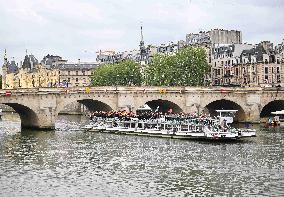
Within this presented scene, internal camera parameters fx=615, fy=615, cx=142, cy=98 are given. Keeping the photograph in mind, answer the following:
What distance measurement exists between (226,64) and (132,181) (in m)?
83.2

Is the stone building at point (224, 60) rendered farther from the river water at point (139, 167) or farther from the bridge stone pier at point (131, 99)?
the river water at point (139, 167)

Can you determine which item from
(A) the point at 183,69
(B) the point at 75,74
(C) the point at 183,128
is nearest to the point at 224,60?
(A) the point at 183,69

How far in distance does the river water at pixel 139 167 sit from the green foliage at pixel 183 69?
1780 inches

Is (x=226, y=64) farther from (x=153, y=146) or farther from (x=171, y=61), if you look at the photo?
(x=153, y=146)

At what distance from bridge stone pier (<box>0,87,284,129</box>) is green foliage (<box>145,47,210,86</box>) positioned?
50.2ft

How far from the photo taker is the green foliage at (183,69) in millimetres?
113250

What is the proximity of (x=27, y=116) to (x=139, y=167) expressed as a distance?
3974 cm

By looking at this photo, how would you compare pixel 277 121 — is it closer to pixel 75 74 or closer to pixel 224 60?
pixel 224 60

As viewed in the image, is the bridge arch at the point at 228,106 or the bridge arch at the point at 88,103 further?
the bridge arch at the point at 228,106

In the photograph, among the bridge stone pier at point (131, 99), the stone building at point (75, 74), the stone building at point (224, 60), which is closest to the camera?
the bridge stone pier at point (131, 99)

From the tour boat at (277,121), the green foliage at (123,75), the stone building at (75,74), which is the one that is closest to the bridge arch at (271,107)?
the tour boat at (277,121)

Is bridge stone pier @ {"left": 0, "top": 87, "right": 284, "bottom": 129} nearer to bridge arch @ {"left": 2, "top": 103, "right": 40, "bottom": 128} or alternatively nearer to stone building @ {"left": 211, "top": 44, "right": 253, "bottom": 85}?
bridge arch @ {"left": 2, "top": 103, "right": 40, "bottom": 128}

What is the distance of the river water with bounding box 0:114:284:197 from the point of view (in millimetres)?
40188

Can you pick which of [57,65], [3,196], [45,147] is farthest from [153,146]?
[57,65]
